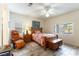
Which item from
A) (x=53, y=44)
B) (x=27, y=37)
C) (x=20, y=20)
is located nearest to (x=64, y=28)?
(x=53, y=44)

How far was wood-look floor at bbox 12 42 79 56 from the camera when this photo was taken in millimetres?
1557

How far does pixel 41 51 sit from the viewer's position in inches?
62.4

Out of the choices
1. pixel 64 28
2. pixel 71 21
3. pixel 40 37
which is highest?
pixel 71 21

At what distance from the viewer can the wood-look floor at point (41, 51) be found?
1.56 meters

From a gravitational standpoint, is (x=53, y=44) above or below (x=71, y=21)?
below

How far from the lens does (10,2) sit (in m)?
1.56

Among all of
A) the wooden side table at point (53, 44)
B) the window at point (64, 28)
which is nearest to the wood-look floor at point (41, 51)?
the wooden side table at point (53, 44)

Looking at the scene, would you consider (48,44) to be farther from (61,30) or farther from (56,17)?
(56,17)

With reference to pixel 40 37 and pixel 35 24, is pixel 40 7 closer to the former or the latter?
pixel 35 24

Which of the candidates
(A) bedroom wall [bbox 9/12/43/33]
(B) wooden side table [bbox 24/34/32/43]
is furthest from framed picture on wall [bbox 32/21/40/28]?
(B) wooden side table [bbox 24/34/32/43]

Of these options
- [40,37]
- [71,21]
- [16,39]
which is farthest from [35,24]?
[71,21]

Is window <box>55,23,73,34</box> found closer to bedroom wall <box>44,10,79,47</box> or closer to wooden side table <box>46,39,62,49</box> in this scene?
bedroom wall <box>44,10,79,47</box>

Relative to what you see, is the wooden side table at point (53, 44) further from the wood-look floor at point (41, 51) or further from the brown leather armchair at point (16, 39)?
the brown leather armchair at point (16, 39)

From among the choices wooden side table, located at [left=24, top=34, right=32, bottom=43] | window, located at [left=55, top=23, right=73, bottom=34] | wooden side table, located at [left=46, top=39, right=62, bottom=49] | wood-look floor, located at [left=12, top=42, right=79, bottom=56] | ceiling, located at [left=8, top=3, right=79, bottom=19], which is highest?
ceiling, located at [left=8, top=3, right=79, bottom=19]
